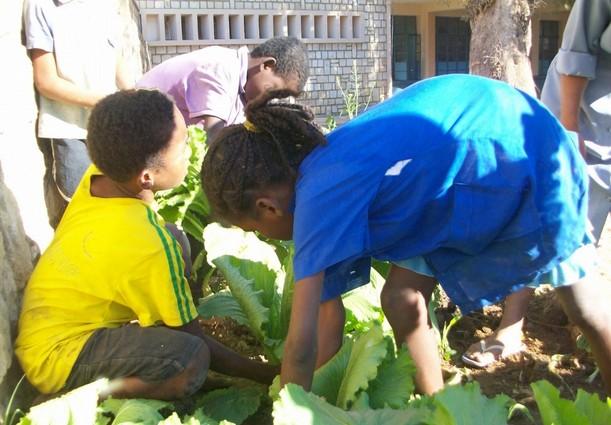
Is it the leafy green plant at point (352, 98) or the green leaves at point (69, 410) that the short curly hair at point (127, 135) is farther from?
the leafy green plant at point (352, 98)

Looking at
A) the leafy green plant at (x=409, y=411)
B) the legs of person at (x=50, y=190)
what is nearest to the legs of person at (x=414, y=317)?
the leafy green plant at (x=409, y=411)

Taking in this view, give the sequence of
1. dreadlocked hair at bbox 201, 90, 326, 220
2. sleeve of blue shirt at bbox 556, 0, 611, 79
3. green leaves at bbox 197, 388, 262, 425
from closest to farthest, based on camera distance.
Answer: dreadlocked hair at bbox 201, 90, 326, 220, green leaves at bbox 197, 388, 262, 425, sleeve of blue shirt at bbox 556, 0, 611, 79

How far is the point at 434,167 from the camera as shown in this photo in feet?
6.88

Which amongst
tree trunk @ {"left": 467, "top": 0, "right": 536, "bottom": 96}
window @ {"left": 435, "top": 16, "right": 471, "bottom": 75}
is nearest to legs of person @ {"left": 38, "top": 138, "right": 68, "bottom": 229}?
tree trunk @ {"left": 467, "top": 0, "right": 536, "bottom": 96}

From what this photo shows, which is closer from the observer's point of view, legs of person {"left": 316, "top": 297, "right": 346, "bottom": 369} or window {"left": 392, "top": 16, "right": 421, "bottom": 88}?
legs of person {"left": 316, "top": 297, "right": 346, "bottom": 369}

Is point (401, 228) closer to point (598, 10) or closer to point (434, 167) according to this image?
point (434, 167)

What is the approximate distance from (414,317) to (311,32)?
10.9 metres

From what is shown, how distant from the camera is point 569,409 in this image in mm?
1872

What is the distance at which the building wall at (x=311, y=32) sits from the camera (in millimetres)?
11008

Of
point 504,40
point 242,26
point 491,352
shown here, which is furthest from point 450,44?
point 491,352

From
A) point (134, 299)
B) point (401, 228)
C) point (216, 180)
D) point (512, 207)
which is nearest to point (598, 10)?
point (512, 207)

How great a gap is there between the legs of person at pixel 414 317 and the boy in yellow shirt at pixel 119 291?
676mm

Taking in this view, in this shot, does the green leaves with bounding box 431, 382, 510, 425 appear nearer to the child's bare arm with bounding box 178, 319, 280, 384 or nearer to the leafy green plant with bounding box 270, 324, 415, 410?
the leafy green plant with bounding box 270, 324, 415, 410

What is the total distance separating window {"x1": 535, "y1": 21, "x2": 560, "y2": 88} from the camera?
20.7 m
